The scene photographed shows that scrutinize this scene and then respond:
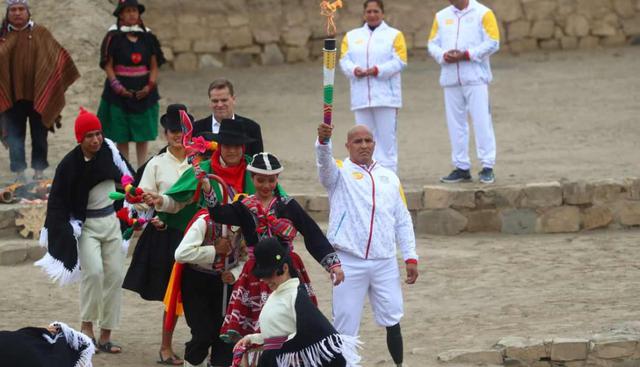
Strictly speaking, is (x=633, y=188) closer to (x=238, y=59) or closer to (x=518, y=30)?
(x=518, y=30)

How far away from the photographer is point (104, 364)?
982cm

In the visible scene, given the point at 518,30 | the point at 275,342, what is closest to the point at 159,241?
the point at 275,342

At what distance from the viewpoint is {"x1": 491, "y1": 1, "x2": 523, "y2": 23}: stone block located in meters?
20.4

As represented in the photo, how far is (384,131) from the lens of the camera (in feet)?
45.4

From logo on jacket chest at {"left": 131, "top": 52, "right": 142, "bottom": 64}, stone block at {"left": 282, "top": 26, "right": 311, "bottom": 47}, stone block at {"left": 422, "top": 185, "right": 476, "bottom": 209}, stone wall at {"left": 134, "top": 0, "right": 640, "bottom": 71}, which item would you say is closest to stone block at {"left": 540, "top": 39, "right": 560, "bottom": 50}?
stone wall at {"left": 134, "top": 0, "right": 640, "bottom": 71}

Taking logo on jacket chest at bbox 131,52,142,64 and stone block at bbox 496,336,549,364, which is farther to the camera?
logo on jacket chest at bbox 131,52,142,64

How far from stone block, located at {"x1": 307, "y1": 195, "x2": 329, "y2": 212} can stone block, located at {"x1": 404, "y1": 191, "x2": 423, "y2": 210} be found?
2.77 feet

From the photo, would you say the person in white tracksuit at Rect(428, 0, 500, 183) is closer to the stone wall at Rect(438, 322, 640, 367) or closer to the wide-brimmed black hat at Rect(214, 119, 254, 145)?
the stone wall at Rect(438, 322, 640, 367)

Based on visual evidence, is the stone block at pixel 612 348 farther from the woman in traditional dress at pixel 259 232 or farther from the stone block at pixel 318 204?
the stone block at pixel 318 204

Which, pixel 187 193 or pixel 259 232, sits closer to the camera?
pixel 259 232

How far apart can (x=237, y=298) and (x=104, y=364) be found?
1828 millimetres

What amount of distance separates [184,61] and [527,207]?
24.7ft

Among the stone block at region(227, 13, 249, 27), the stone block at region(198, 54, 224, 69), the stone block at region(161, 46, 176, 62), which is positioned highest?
the stone block at region(227, 13, 249, 27)

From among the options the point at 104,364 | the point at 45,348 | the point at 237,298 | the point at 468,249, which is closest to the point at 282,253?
the point at 237,298
